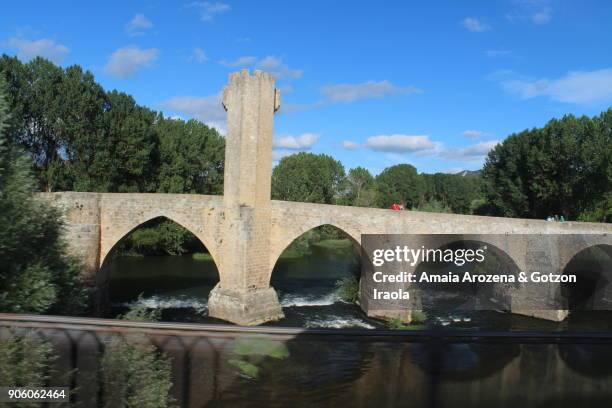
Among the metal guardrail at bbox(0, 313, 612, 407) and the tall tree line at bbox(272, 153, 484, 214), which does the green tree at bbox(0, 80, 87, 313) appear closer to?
the metal guardrail at bbox(0, 313, 612, 407)

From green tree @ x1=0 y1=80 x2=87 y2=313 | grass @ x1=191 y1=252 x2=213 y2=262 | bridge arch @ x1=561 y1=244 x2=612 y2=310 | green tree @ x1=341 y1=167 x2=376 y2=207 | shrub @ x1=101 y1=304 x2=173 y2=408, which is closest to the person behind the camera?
shrub @ x1=101 y1=304 x2=173 y2=408

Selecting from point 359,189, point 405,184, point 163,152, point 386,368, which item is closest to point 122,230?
point 163,152

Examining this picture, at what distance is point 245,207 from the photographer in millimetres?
14227

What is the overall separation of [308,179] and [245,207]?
→ 2319cm

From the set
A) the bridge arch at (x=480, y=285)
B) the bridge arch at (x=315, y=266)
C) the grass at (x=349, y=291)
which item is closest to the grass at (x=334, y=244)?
the bridge arch at (x=315, y=266)

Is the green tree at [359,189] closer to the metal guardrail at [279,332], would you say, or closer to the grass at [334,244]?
the grass at [334,244]

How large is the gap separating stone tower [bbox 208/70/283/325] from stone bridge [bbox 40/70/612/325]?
3cm

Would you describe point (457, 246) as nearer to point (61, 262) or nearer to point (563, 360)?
point (61, 262)

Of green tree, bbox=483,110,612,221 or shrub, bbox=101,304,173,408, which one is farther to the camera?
green tree, bbox=483,110,612,221

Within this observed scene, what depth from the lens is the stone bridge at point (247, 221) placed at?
14.3 metres

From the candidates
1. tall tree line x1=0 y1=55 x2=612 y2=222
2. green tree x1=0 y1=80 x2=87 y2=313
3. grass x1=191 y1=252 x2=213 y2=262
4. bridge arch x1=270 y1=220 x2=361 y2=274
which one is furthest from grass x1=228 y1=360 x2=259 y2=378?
grass x1=191 y1=252 x2=213 y2=262

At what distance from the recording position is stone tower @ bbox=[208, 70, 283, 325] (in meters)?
14.2

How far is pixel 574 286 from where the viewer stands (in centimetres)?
1802

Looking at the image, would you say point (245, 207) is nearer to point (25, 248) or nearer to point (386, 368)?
point (25, 248)
